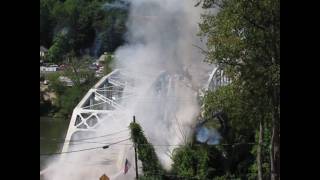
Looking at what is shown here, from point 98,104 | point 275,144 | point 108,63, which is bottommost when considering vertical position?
point 275,144

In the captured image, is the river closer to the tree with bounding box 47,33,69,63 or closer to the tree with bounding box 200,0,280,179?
the tree with bounding box 47,33,69,63

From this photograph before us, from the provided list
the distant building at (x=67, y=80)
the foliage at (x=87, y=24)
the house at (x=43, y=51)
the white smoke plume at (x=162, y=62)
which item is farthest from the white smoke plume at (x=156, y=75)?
the house at (x=43, y=51)

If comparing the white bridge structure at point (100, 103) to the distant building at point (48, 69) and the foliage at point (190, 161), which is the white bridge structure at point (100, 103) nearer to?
the distant building at point (48, 69)

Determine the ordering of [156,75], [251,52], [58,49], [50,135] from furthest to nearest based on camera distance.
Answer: [251,52] → [156,75] → [58,49] → [50,135]

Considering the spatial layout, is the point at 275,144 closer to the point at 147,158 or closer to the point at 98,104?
the point at 147,158

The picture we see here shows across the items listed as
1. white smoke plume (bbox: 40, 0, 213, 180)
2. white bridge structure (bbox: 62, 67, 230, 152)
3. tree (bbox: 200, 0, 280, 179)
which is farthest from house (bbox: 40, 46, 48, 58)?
tree (bbox: 200, 0, 280, 179)

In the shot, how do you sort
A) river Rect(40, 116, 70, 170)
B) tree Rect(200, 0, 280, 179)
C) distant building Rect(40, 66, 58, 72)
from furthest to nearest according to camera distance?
1. tree Rect(200, 0, 280, 179)
2. distant building Rect(40, 66, 58, 72)
3. river Rect(40, 116, 70, 170)

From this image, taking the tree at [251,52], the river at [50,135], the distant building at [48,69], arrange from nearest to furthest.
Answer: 1. the river at [50,135]
2. the distant building at [48,69]
3. the tree at [251,52]

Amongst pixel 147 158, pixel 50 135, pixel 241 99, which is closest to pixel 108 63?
pixel 50 135

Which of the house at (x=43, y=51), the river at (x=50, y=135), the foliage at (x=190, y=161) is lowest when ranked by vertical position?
the foliage at (x=190, y=161)

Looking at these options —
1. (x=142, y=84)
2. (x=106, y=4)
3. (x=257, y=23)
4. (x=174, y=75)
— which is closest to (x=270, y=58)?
(x=257, y=23)
